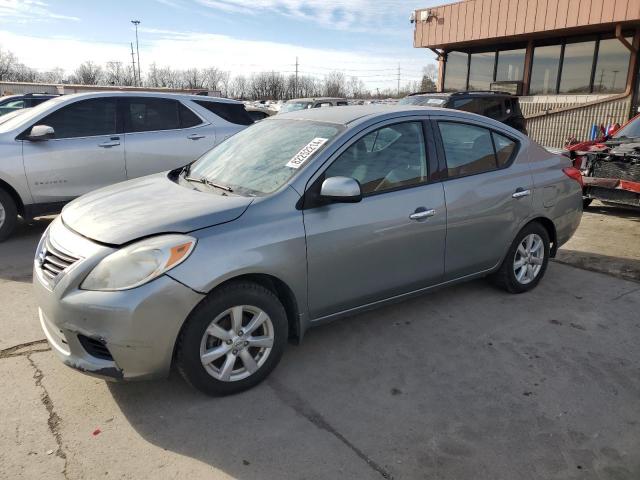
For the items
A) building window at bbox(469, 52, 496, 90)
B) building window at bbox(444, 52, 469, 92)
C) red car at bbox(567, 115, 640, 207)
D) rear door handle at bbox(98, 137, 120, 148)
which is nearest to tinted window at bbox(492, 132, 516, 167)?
red car at bbox(567, 115, 640, 207)

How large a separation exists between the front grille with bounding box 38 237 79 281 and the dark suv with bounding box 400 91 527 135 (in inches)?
331

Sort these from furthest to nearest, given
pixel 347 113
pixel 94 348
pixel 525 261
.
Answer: pixel 525 261
pixel 347 113
pixel 94 348

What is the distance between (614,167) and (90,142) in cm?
711

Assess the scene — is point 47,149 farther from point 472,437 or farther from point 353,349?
point 472,437

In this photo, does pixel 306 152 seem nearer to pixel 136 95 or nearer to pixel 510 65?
pixel 136 95

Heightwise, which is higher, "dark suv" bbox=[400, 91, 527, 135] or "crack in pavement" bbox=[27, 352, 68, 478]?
"dark suv" bbox=[400, 91, 527, 135]

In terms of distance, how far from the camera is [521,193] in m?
4.36

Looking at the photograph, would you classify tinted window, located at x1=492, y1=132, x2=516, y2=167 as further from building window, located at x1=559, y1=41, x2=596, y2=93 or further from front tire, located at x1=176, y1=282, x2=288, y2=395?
building window, located at x1=559, y1=41, x2=596, y2=93

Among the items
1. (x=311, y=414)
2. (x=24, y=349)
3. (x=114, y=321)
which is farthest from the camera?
(x=24, y=349)

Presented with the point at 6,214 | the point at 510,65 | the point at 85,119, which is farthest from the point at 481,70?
the point at 6,214

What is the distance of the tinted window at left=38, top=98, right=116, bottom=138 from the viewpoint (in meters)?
6.27

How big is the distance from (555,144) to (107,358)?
55.1 ft

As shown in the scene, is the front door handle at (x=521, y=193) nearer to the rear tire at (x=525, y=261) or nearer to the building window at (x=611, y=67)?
the rear tire at (x=525, y=261)

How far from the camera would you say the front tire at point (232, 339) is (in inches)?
110
